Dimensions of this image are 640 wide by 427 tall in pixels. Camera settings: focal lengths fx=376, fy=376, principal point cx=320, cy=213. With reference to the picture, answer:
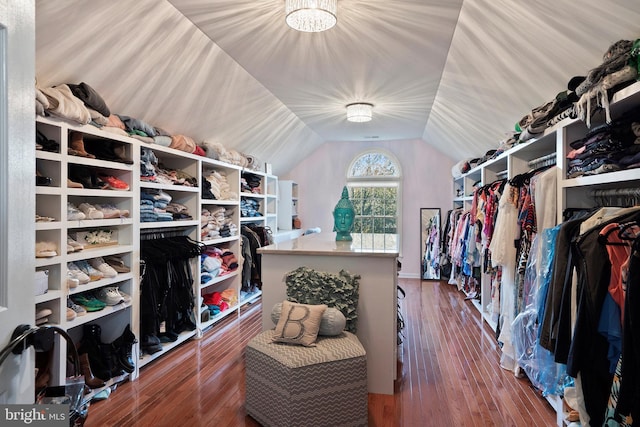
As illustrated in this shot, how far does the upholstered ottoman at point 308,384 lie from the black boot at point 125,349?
1077 mm

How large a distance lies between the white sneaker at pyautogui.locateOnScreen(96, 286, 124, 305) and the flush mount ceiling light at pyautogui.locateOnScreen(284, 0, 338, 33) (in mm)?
→ 2153

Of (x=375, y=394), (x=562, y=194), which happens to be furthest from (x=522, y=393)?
(x=562, y=194)

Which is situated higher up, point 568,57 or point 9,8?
point 568,57

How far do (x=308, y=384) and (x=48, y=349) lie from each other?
1.37 metres

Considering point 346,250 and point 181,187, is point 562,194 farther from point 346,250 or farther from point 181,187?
point 181,187

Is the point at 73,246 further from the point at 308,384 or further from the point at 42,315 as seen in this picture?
the point at 308,384

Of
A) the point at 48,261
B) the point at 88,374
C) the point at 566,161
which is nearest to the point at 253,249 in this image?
the point at 88,374

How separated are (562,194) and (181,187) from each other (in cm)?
296

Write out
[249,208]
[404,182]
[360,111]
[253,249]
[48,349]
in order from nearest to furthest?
[48,349], [360,111], [253,249], [249,208], [404,182]

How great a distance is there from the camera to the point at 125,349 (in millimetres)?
2699

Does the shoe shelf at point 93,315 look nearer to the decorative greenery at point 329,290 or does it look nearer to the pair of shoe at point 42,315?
the pair of shoe at point 42,315

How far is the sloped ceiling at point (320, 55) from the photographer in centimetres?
210

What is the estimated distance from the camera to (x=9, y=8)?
2.71 feet

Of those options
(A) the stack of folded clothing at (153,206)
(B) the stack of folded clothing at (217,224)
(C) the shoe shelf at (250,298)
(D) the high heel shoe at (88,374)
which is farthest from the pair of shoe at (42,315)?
(C) the shoe shelf at (250,298)
